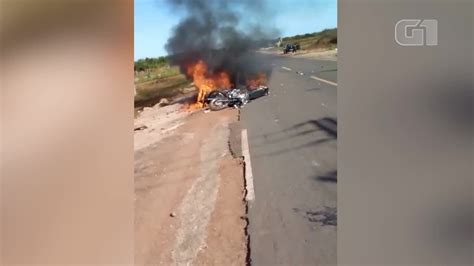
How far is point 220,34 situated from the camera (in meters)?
1.17

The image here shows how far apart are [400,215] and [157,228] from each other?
0.65 metres

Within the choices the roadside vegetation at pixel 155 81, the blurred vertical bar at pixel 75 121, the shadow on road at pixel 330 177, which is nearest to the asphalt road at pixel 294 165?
the shadow on road at pixel 330 177

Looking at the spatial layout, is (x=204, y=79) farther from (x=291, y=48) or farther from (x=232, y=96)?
(x=291, y=48)

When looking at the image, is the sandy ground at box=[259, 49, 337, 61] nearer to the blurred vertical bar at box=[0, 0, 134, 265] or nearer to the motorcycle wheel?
the motorcycle wheel

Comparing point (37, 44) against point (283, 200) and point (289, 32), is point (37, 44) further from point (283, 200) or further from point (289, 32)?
point (283, 200)

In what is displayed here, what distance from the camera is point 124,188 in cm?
118

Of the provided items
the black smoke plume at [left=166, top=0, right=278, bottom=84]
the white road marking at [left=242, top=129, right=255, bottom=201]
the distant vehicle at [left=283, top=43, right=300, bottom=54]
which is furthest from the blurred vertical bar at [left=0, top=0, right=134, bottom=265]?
the distant vehicle at [left=283, top=43, right=300, bottom=54]

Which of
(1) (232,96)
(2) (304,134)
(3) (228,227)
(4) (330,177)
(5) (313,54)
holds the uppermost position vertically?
(5) (313,54)

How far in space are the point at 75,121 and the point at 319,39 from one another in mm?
696

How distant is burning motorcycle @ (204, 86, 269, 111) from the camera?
3.93ft

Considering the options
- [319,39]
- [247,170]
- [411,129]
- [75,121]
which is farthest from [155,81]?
[411,129]

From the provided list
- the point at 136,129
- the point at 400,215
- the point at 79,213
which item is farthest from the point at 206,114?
the point at 400,215

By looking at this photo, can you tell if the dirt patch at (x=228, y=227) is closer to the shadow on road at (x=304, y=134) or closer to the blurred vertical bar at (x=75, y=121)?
the shadow on road at (x=304, y=134)

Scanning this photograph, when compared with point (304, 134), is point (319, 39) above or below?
above
